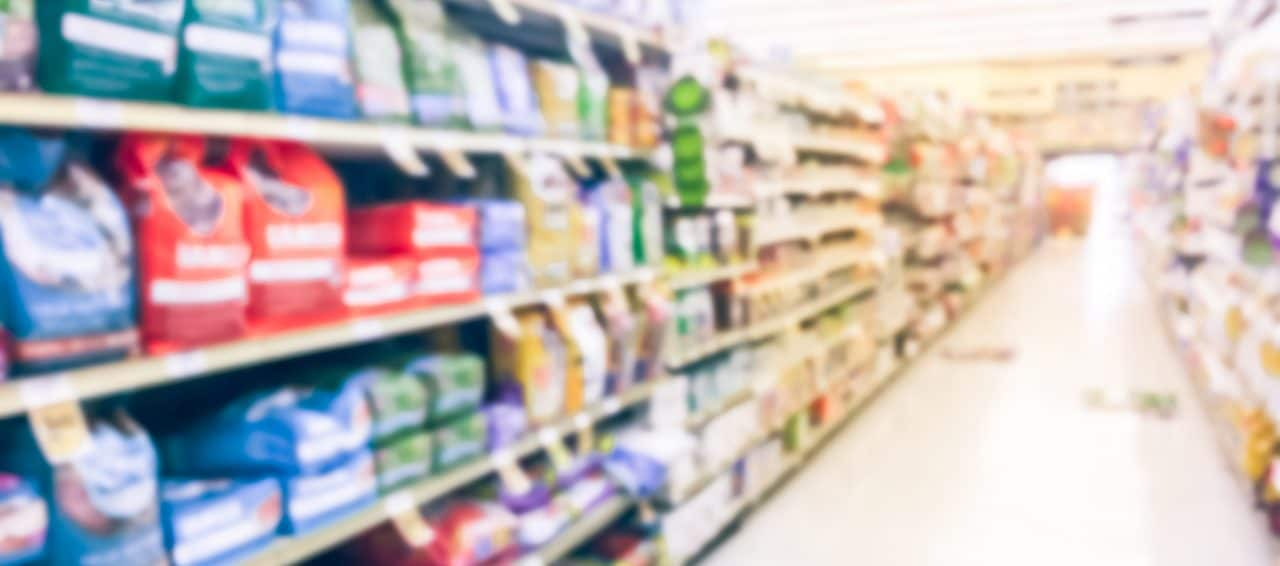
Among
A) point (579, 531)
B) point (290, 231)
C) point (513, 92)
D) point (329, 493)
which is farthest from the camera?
point (579, 531)

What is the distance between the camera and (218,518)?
167 centimetres

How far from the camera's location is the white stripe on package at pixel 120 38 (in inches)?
54.6

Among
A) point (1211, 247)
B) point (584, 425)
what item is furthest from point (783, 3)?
point (584, 425)

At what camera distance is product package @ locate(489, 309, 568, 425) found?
2.56 meters

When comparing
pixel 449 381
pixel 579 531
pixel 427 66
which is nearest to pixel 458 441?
pixel 449 381

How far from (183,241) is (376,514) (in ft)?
2.50

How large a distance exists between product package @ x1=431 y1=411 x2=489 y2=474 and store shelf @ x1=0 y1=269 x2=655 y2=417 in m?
0.26

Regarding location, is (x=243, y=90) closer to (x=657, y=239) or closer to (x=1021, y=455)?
(x=657, y=239)

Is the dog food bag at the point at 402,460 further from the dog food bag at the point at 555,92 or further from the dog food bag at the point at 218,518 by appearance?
the dog food bag at the point at 555,92

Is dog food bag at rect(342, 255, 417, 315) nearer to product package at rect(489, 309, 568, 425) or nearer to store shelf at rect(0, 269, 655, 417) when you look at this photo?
store shelf at rect(0, 269, 655, 417)

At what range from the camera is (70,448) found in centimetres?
142

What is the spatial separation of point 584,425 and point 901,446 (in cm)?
282

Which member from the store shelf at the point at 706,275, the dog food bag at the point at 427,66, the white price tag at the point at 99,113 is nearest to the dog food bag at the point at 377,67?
the dog food bag at the point at 427,66

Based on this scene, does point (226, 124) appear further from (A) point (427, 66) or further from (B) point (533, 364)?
(B) point (533, 364)
